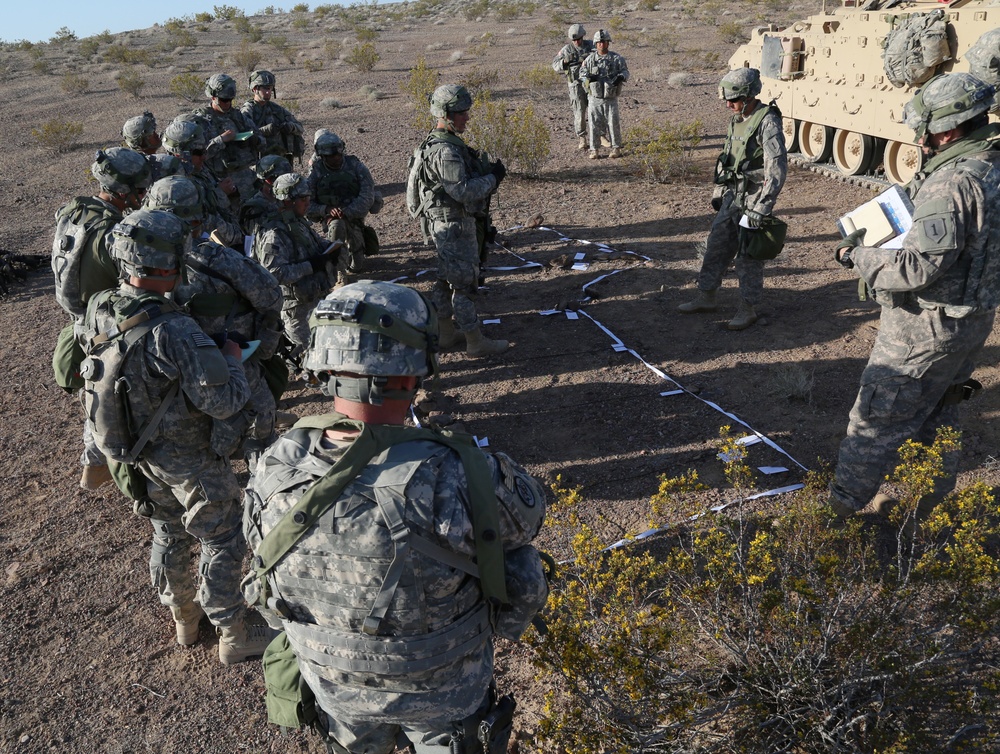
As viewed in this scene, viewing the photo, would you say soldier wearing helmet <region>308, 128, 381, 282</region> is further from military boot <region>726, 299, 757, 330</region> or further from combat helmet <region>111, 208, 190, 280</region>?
combat helmet <region>111, 208, 190, 280</region>

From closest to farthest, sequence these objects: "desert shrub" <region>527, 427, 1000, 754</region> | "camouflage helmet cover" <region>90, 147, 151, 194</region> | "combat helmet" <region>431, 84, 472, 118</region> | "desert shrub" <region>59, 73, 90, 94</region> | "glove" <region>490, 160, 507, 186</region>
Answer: "desert shrub" <region>527, 427, 1000, 754</region>
"camouflage helmet cover" <region>90, 147, 151, 194</region>
"combat helmet" <region>431, 84, 472, 118</region>
"glove" <region>490, 160, 507, 186</region>
"desert shrub" <region>59, 73, 90, 94</region>

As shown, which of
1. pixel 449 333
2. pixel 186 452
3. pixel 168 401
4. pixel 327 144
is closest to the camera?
pixel 168 401

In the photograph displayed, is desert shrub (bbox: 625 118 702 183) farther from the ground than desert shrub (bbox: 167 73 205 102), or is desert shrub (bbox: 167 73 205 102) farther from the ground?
desert shrub (bbox: 167 73 205 102)

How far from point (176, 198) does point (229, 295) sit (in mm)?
603

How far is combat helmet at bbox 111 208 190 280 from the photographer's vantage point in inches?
130

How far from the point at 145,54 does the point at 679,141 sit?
2425cm

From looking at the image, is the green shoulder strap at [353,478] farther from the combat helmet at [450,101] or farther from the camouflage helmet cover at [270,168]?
the camouflage helmet cover at [270,168]

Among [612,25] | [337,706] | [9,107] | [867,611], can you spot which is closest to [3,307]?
[337,706]

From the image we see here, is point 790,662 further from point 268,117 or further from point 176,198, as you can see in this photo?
point 268,117

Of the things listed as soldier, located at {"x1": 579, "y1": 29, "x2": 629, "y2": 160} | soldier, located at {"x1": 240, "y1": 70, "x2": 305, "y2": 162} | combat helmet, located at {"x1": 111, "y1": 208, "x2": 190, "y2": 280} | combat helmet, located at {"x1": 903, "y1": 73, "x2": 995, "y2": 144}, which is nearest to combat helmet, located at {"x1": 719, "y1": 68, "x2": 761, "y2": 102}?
combat helmet, located at {"x1": 903, "y1": 73, "x2": 995, "y2": 144}

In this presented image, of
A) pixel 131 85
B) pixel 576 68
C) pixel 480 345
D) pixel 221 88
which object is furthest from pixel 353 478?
pixel 131 85

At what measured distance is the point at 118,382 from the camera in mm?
3234

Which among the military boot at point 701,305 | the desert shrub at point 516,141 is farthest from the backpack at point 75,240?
the desert shrub at point 516,141

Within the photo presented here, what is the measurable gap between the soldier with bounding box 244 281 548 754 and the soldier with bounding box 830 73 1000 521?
2547 millimetres
